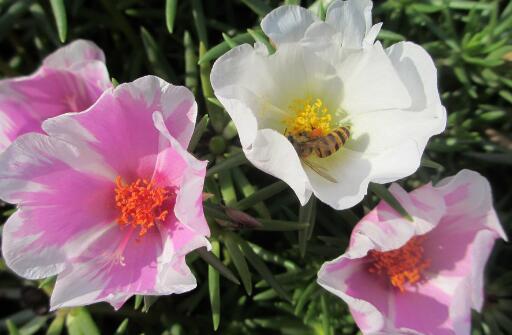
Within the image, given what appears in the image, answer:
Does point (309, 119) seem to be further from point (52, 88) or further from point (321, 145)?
point (52, 88)

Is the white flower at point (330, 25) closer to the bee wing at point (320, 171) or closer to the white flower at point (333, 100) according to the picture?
the white flower at point (333, 100)

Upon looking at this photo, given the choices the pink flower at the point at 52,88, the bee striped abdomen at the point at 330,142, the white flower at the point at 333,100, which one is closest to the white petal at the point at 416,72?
the white flower at the point at 333,100

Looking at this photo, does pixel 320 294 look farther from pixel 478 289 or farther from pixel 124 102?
pixel 124 102

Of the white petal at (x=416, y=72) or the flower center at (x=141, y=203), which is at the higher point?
the white petal at (x=416, y=72)

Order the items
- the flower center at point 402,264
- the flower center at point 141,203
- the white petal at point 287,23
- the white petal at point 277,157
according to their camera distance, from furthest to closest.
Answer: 1. the flower center at point 402,264
2. the flower center at point 141,203
3. the white petal at point 287,23
4. the white petal at point 277,157

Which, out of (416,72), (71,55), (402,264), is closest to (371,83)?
(416,72)

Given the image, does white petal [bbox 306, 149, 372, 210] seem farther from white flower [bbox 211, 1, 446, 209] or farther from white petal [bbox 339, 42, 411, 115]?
white petal [bbox 339, 42, 411, 115]
